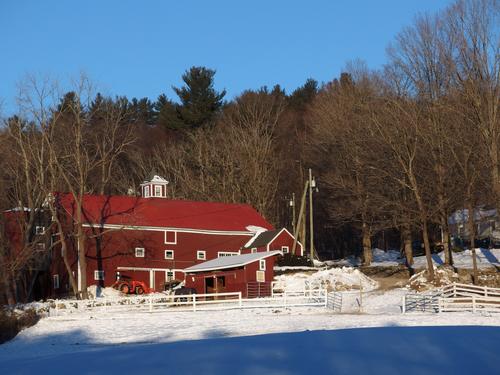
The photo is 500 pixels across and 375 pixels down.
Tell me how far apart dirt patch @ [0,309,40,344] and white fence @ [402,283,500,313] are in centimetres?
1708

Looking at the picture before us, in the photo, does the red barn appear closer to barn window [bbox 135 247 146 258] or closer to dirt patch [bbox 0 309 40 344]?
barn window [bbox 135 247 146 258]

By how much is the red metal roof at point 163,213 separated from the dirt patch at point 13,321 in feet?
54.5

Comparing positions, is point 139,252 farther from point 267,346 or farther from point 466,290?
point 267,346

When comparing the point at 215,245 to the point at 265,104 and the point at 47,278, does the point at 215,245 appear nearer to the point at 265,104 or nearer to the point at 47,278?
the point at 47,278

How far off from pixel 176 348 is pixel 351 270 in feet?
110

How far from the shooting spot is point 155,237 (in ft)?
194

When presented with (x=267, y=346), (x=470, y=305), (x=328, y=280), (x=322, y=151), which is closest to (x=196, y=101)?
(x=322, y=151)

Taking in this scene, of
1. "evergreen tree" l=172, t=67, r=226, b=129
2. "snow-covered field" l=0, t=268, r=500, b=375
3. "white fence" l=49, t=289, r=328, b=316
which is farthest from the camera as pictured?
"evergreen tree" l=172, t=67, r=226, b=129

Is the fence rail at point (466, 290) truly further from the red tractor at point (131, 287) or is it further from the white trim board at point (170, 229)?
the white trim board at point (170, 229)

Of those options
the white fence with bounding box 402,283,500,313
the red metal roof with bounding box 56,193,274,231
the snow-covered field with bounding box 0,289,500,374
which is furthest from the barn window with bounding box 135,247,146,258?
the snow-covered field with bounding box 0,289,500,374

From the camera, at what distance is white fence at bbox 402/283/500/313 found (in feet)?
125

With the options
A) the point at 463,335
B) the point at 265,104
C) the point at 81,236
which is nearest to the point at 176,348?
the point at 463,335

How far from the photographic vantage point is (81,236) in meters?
51.8

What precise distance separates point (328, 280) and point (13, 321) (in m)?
21.0
